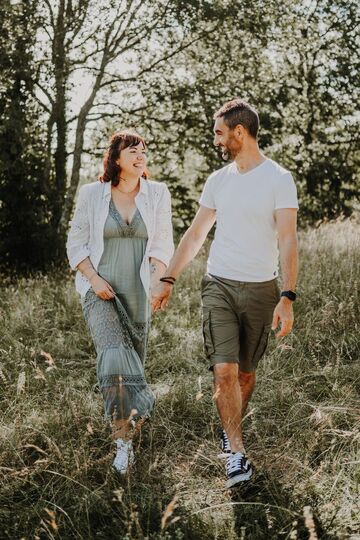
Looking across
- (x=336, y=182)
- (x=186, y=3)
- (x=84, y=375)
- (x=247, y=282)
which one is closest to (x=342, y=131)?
(x=336, y=182)

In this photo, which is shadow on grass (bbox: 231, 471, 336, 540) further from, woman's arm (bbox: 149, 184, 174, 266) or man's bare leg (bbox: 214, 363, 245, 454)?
woman's arm (bbox: 149, 184, 174, 266)

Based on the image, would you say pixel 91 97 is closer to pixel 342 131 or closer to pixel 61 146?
pixel 61 146

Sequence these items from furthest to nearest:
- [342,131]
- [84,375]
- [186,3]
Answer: [342,131] < [186,3] < [84,375]

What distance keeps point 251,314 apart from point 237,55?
32.7ft

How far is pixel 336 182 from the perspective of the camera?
1722 centimetres

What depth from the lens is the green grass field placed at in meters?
3.30

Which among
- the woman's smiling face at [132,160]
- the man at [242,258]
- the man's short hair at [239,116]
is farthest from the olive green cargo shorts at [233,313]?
the man's short hair at [239,116]

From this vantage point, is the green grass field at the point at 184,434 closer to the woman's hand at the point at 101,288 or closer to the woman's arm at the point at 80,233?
the woman's hand at the point at 101,288

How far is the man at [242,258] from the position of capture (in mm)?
3836

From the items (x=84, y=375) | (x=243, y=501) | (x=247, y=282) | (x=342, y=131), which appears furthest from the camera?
(x=342, y=131)

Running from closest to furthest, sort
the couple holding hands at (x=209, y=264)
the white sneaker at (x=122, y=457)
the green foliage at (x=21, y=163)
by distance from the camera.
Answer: the white sneaker at (x=122, y=457) < the couple holding hands at (x=209, y=264) < the green foliage at (x=21, y=163)

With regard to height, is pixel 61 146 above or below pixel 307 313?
above

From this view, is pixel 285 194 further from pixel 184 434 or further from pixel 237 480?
pixel 184 434

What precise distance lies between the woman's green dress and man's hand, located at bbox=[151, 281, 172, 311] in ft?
0.23
